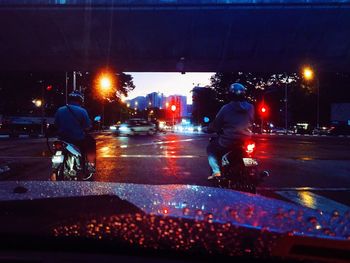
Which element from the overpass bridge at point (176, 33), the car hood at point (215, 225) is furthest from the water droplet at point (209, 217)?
the overpass bridge at point (176, 33)

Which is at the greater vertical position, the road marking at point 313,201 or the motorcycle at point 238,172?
the motorcycle at point 238,172

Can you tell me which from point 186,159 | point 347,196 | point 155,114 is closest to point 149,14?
point 186,159

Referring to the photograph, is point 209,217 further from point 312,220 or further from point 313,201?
point 313,201

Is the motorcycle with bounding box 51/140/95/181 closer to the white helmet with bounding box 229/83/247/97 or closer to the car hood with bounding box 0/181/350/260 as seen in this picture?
the white helmet with bounding box 229/83/247/97

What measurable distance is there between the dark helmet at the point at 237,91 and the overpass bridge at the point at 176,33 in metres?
18.4

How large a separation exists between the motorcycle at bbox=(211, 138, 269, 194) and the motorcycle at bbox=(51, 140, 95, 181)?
235 centimetres

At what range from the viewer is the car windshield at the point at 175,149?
178 centimetres

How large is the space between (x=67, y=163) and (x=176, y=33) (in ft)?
67.1

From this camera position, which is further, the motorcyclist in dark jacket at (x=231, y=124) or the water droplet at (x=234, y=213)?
the motorcyclist in dark jacket at (x=231, y=124)

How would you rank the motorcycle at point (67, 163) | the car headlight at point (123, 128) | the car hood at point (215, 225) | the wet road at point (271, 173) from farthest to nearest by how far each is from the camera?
the car headlight at point (123, 128), the wet road at point (271, 173), the motorcycle at point (67, 163), the car hood at point (215, 225)

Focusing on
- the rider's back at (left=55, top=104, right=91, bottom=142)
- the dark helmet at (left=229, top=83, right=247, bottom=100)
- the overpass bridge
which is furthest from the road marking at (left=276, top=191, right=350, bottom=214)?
the overpass bridge

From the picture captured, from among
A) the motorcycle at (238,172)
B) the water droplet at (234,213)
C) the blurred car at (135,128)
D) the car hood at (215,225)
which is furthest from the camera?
the blurred car at (135,128)

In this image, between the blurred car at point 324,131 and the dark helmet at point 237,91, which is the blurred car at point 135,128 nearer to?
the blurred car at point 324,131

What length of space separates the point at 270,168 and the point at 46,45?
703 inches
